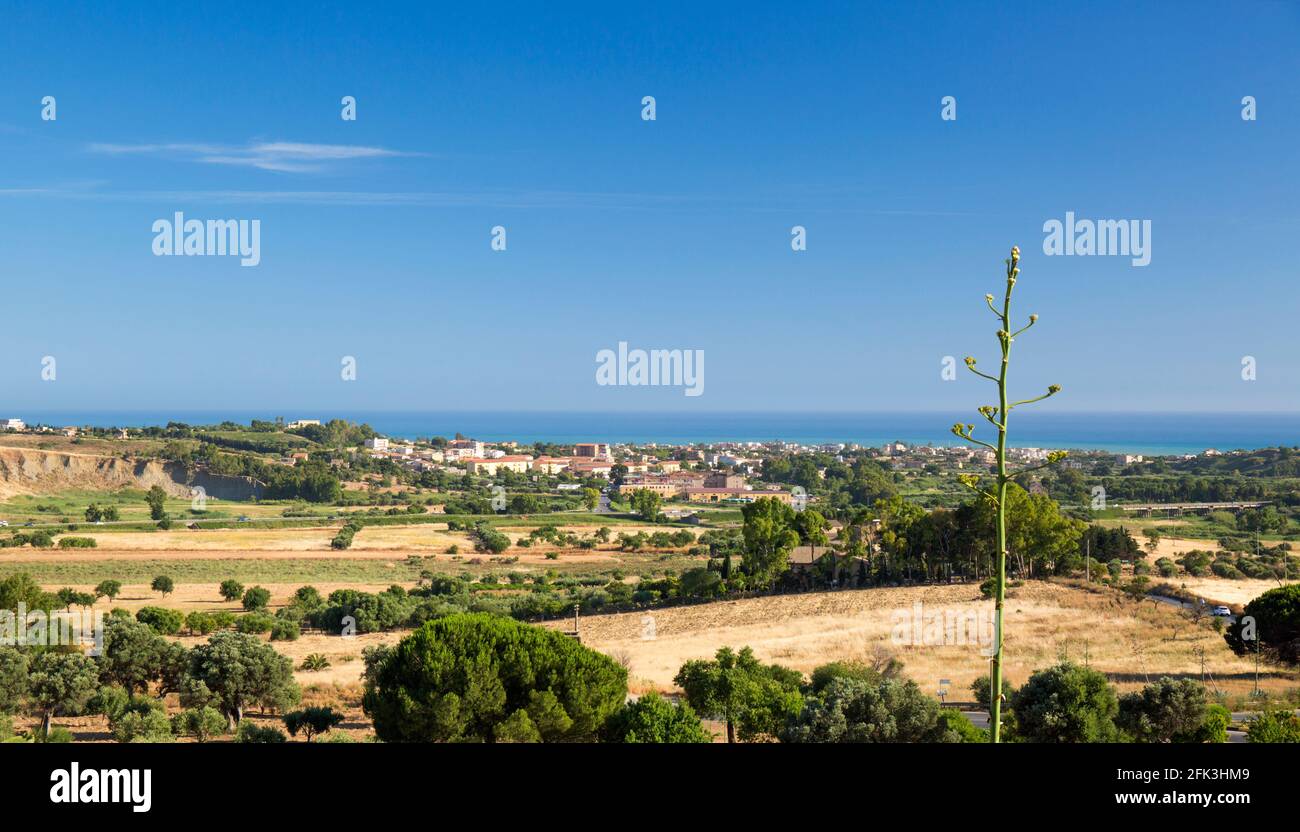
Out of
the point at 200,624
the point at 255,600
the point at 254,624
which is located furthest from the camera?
the point at 255,600

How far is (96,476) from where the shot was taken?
245 ft

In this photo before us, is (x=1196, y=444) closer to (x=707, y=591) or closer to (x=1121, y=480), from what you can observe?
(x=1121, y=480)

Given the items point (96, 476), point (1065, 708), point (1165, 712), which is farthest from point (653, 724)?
point (96, 476)

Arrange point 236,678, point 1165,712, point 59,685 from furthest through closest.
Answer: point 236,678 < point 59,685 < point 1165,712

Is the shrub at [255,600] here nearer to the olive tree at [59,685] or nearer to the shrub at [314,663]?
the shrub at [314,663]

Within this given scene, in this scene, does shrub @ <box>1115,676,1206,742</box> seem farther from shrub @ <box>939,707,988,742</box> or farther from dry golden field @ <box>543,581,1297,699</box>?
dry golden field @ <box>543,581,1297,699</box>

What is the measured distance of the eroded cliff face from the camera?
70.4 meters

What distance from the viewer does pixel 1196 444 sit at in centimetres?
14850

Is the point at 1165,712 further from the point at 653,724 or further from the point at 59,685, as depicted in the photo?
the point at 59,685

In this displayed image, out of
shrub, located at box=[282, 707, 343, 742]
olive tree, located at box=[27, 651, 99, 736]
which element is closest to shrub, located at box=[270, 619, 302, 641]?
olive tree, located at box=[27, 651, 99, 736]

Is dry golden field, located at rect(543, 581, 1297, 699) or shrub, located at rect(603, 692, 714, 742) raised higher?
Result: shrub, located at rect(603, 692, 714, 742)
